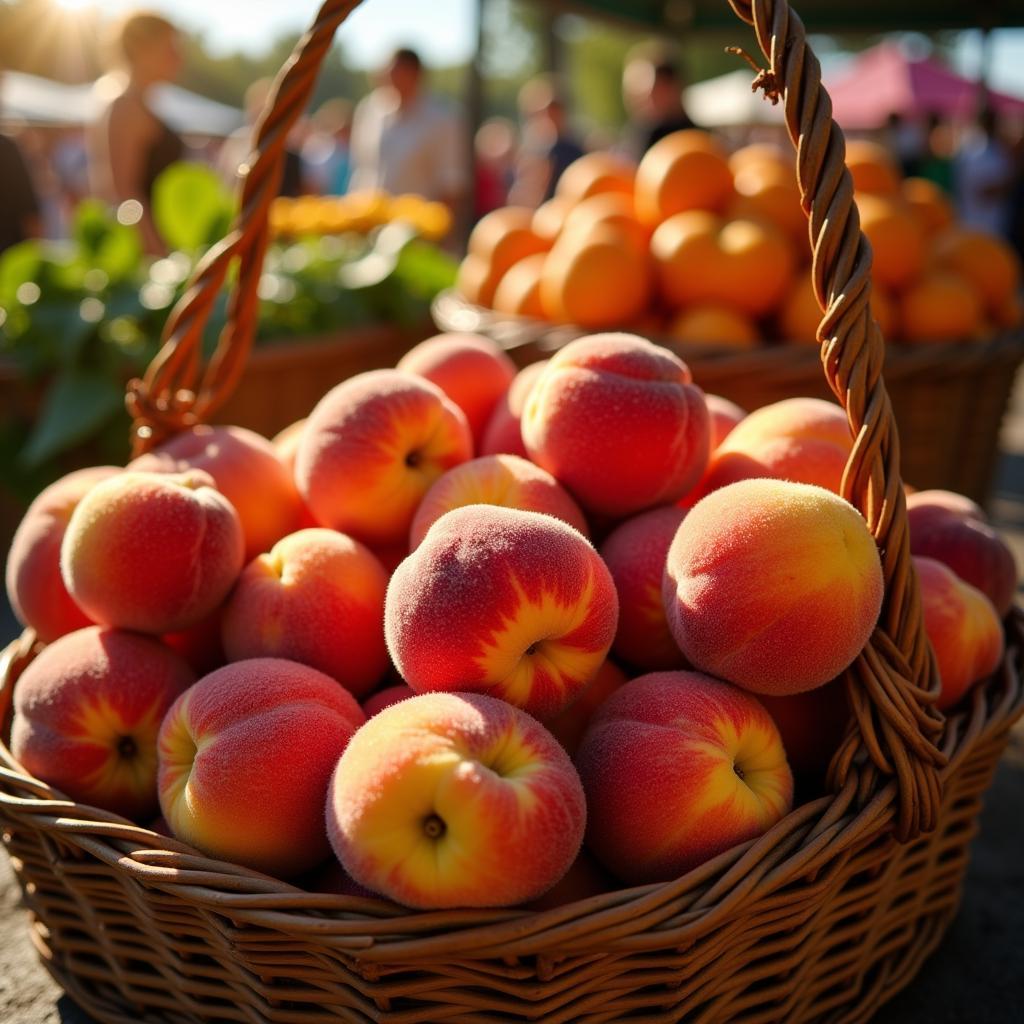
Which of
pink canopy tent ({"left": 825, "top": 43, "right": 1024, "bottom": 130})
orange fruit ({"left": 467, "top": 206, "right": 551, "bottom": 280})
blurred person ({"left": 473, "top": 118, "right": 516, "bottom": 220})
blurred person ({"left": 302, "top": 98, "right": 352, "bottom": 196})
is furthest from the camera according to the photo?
pink canopy tent ({"left": 825, "top": 43, "right": 1024, "bottom": 130})

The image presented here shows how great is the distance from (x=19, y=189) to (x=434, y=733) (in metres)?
3.44

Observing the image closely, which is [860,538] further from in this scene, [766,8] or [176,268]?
[176,268]

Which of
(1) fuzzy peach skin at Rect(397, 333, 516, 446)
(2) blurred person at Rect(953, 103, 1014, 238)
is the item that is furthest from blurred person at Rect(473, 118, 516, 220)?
(1) fuzzy peach skin at Rect(397, 333, 516, 446)

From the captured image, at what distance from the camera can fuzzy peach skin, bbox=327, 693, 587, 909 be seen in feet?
2.11

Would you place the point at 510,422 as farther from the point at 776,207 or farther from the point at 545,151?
the point at 545,151

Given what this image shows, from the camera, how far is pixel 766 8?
2.67 ft

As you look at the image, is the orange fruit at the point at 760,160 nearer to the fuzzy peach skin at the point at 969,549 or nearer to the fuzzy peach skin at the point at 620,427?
the fuzzy peach skin at the point at 969,549

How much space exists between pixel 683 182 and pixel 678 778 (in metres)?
1.57

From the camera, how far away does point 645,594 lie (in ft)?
3.05

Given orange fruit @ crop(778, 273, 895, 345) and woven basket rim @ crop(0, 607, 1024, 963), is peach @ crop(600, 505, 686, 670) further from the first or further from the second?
orange fruit @ crop(778, 273, 895, 345)

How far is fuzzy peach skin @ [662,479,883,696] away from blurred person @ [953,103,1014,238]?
5.68 meters

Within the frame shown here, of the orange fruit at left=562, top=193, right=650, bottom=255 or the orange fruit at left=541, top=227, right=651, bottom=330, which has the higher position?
the orange fruit at left=562, top=193, right=650, bottom=255

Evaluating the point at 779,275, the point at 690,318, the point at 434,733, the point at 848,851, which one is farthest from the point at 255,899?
the point at 779,275

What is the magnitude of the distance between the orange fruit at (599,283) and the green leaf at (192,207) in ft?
3.55
